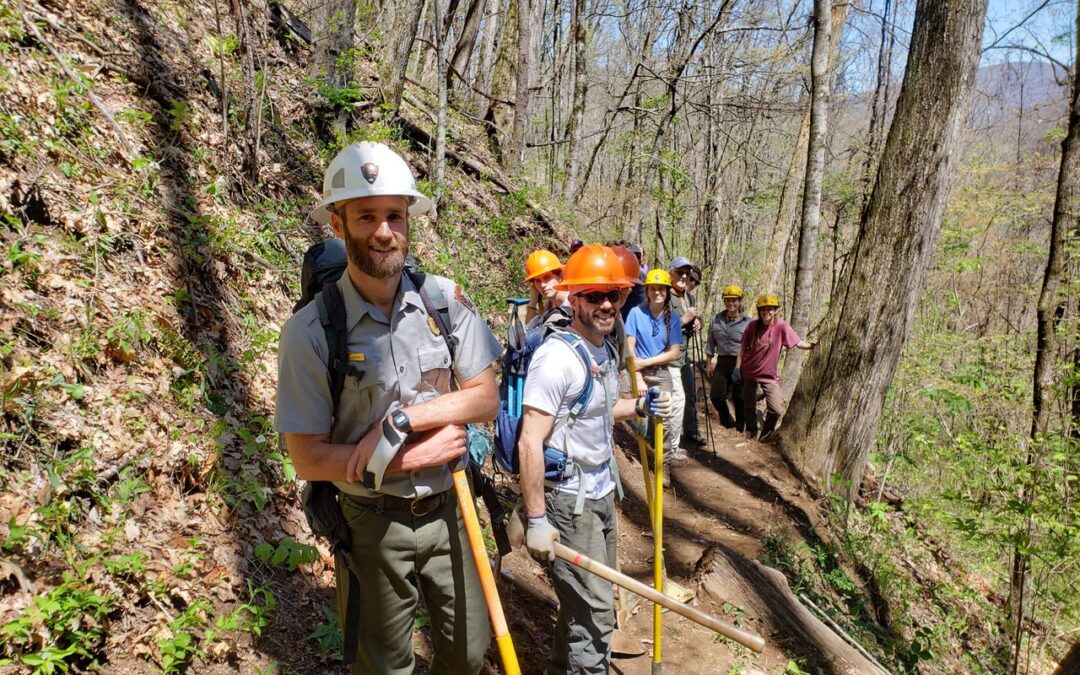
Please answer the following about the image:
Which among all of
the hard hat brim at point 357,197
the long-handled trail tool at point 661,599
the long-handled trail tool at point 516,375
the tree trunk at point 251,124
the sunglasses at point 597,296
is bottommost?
the long-handled trail tool at point 661,599

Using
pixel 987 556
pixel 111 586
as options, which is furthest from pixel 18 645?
pixel 987 556

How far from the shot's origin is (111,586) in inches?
115

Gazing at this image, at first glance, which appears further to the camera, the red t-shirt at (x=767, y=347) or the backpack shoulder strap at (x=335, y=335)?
the red t-shirt at (x=767, y=347)

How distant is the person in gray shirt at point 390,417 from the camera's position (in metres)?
2.17

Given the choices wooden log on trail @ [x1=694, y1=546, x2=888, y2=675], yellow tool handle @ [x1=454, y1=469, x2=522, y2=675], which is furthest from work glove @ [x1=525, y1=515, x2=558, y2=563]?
wooden log on trail @ [x1=694, y1=546, x2=888, y2=675]

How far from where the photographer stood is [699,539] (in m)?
6.55

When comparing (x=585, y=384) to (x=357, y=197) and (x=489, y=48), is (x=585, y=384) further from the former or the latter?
(x=489, y=48)

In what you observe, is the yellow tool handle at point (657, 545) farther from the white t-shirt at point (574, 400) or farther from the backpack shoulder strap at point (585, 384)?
Answer: the backpack shoulder strap at point (585, 384)

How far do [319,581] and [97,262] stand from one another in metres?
2.58

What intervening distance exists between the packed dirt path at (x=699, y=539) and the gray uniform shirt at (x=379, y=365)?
225 cm

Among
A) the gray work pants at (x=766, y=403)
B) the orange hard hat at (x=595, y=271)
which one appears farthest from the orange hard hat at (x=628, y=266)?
the gray work pants at (x=766, y=403)

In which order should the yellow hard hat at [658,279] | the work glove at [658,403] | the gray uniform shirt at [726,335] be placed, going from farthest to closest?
1. the gray uniform shirt at [726,335]
2. the yellow hard hat at [658,279]
3. the work glove at [658,403]

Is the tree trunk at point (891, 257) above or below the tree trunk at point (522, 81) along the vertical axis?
below

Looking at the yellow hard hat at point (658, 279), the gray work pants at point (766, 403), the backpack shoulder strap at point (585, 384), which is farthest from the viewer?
the gray work pants at point (766, 403)
